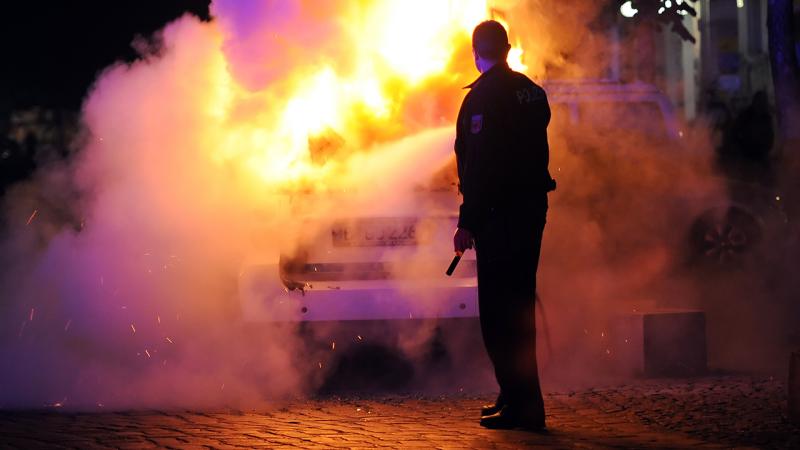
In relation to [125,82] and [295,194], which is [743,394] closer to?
[295,194]

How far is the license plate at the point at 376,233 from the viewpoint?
24.0 ft

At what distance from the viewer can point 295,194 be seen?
7465mm

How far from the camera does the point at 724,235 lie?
11.3 meters

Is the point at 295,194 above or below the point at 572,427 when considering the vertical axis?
above

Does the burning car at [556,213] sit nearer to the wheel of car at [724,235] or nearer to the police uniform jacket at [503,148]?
the wheel of car at [724,235]

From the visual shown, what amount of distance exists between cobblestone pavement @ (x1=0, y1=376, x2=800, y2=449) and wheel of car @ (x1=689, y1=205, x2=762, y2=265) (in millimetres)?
4087

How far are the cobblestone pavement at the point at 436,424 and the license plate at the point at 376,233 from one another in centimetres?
96

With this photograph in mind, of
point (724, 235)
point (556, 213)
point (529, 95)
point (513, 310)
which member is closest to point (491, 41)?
point (529, 95)

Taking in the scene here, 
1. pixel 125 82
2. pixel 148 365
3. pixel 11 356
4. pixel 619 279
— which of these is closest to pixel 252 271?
pixel 148 365

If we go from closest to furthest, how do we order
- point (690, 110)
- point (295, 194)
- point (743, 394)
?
1. point (743, 394)
2. point (295, 194)
3. point (690, 110)

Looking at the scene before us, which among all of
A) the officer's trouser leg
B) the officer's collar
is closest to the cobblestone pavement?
the officer's trouser leg

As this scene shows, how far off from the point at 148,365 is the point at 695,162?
5.85 m

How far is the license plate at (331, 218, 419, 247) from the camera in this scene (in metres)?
7.30

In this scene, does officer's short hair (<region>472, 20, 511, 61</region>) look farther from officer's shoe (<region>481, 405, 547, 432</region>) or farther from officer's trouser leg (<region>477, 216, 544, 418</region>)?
officer's shoe (<region>481, 405, 547, 432</region>)
